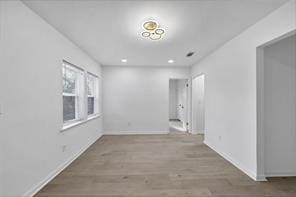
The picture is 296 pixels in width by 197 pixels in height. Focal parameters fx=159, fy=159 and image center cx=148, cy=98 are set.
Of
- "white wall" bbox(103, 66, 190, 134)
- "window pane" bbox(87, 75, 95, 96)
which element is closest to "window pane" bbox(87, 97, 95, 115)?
"window pane" bbox(87, 75, 95, 96)

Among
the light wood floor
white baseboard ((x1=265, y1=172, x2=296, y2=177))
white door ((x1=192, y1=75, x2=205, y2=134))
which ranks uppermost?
white door ((x1=192, y1=75, x2=205, y2=134))

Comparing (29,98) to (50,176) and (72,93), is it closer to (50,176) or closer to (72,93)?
(50,176)

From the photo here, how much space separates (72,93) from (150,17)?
2.60 metres

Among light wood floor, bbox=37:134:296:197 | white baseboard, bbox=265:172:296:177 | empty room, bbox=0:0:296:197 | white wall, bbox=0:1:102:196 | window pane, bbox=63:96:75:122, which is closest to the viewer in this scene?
white wall, bbox=0:1:102:196

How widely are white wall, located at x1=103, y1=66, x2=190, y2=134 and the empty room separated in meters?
1.77

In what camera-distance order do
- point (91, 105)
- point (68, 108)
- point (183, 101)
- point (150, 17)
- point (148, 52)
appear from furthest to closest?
point (183, 101) → point (91, 105) → point (148, 52) → point (68, 108) → point (150, 17)

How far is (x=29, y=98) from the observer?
6.82ft

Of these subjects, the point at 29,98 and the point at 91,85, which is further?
the point at 91,85

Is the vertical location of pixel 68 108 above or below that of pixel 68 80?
below

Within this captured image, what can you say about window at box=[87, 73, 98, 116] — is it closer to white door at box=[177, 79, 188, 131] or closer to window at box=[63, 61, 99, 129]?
window at box=[63, 61, 99, 129]

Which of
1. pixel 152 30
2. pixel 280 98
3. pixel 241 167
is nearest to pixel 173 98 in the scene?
pixel 241 167

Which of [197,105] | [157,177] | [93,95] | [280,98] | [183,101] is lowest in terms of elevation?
[157,177]

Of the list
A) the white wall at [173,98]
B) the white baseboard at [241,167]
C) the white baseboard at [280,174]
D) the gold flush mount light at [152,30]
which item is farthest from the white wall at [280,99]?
the white wall at [173,98]

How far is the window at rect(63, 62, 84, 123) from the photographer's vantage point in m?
3.45
